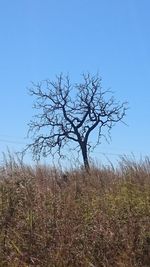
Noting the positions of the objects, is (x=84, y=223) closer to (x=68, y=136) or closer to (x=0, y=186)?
(x=0, y=186)

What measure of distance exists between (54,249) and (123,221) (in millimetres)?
1192

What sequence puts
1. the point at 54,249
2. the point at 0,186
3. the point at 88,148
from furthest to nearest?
the point at 88,148, the point at 0,186, the point at 54,249

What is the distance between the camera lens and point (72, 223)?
8852mm

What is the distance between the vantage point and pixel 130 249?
816cm

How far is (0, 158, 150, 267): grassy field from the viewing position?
8250 millimetres

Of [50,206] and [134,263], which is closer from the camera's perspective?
[134,263]

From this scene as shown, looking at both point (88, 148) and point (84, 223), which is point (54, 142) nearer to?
point (88, 148)

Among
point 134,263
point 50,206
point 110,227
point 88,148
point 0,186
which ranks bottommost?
point 134,263

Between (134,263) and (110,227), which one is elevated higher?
(110,227)

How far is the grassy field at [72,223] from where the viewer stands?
825cm

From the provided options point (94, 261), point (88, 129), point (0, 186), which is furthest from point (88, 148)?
point (94, 261)

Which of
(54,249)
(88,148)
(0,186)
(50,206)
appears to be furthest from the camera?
(88,148)

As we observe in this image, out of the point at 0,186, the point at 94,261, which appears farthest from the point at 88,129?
the point at 94,261

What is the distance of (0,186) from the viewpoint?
998 cm
